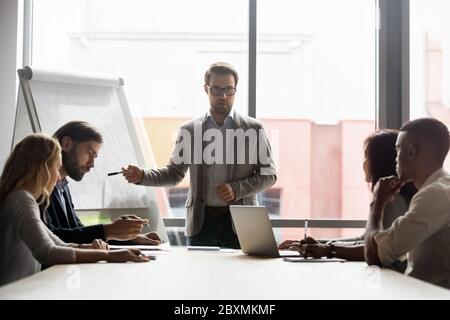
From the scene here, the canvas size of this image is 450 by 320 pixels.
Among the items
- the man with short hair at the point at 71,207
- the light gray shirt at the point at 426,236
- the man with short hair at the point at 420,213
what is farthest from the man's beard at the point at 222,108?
the light gray shirt at the point at 426,236

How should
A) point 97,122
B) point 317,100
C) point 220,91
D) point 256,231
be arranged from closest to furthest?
point 256,231, point 220,91, point 97,122, point 317,100

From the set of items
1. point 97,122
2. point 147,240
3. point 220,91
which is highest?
point 220,91

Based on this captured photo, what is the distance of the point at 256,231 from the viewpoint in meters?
3.34

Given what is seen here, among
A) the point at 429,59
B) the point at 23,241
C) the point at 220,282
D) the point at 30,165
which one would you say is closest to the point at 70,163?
the point at 30,165

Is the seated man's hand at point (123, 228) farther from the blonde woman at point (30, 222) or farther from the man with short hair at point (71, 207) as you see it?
the blonde woman at point (30, 222)

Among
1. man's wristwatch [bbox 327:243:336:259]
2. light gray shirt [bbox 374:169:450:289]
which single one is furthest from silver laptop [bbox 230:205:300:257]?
light gray shirt [bbox 374:169:450:289]

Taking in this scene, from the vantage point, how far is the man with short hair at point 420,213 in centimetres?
251

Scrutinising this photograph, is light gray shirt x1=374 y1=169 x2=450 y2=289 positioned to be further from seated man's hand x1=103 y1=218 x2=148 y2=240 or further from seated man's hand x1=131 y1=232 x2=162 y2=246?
seated man's hand x1=131 y1=232 x2=162 y2=246

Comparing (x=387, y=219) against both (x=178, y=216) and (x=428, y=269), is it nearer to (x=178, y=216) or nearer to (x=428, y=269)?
(x=428, y=269)

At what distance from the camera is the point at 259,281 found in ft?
7.53

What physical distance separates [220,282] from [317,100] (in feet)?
10.3

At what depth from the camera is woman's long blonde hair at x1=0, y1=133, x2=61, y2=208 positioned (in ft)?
9.71

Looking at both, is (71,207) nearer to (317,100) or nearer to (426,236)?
(426,236)
